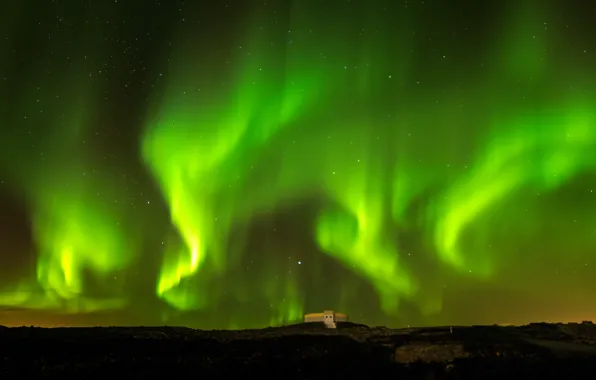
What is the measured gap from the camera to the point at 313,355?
1537 inches

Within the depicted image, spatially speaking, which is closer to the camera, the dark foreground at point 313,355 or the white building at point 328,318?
the dark foreground at point 313,355

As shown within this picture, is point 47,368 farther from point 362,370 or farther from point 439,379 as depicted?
point 439,379

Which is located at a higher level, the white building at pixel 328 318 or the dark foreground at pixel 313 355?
the white building at pixel 328 318

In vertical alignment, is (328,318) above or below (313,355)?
above

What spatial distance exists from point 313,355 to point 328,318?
44205 mm

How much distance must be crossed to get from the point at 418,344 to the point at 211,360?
618 inches

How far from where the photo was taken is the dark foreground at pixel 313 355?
111 feet

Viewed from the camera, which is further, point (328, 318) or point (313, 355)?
A: point (328, 318)

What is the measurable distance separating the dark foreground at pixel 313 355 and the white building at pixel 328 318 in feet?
92.3

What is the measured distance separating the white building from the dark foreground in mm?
28120

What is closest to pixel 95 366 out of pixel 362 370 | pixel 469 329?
pixel 362 370

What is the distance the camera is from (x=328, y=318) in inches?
3248

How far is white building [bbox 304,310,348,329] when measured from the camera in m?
81.6

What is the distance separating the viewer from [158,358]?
38906mm
